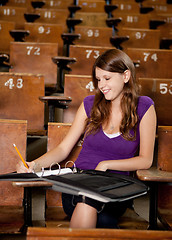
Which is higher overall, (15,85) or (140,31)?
(140,31)

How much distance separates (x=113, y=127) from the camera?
1.77ft

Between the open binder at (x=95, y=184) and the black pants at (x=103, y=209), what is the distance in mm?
27

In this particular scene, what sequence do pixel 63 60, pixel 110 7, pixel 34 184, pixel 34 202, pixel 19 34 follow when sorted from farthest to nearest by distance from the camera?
1. pixel 110 7
2. pixel 19 34
3. pixel 63 60
4. pixel 34 202
5. pixel 34 184

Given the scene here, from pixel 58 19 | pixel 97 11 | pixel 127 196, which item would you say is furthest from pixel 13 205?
pixel 97 11

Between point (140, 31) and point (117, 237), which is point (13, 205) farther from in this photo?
point (140, 31)

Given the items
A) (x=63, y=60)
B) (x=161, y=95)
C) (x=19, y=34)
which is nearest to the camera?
(x=161, y=95)

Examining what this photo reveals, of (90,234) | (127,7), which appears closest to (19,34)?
(127,7)

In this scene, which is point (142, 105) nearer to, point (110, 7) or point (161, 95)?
point (161, 95)

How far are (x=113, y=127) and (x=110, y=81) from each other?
0.07 meters

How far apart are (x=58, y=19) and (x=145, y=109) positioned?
3.36 feet

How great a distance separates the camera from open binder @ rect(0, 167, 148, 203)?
36 centimetres

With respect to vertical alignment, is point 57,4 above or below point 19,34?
above

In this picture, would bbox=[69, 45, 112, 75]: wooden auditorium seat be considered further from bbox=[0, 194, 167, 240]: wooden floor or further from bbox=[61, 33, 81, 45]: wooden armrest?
bbox=[0, 194, 167, 240]: wooden floor

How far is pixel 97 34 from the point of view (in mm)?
1259
